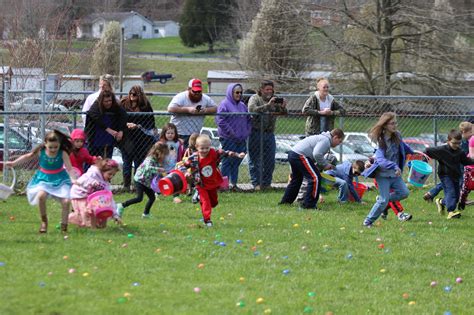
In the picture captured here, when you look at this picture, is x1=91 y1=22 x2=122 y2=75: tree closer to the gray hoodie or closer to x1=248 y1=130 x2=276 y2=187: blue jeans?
x1=248 y1=130 x2=276 y2=187: blue jeans

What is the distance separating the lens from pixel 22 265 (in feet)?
27.0

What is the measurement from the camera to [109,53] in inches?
1868

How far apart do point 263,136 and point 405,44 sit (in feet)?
60.6

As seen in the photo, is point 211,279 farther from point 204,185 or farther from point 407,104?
point 407,104

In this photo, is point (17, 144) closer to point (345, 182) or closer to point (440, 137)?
point (345, 182)

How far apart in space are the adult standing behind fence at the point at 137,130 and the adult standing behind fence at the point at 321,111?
8.65 ft

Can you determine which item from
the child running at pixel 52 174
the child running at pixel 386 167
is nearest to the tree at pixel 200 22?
the child running at pixel 386 167

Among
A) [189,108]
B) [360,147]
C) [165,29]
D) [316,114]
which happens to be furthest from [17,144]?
[165,29]

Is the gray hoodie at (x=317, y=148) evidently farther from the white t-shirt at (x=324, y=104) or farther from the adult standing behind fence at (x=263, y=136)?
the white t-shirt at (x=324, y=104)

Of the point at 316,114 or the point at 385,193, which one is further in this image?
the point at 316,114

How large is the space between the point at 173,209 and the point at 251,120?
2.76m

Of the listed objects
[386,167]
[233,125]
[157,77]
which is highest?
[233,125]

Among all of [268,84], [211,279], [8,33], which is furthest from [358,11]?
[211,279]

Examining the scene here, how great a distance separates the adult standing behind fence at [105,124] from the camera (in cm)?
1334
